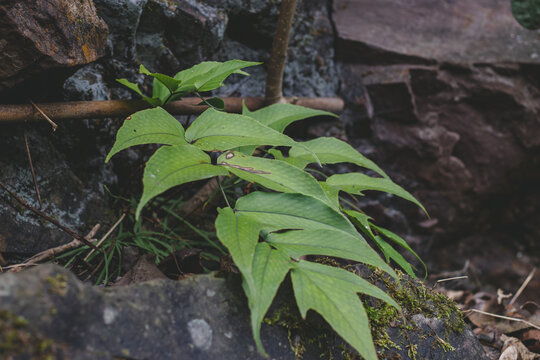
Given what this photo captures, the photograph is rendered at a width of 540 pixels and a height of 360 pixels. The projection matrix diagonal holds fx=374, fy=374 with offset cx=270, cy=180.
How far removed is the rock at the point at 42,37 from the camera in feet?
3.07

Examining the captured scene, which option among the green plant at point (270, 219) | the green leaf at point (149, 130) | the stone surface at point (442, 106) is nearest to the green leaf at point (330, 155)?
the green plant at point (270, 219)

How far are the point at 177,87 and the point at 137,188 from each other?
1.63 ft

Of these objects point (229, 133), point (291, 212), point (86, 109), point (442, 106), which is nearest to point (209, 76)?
point (229, 133)

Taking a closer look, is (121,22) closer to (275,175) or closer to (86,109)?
(86,109)

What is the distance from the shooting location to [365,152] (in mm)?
2115

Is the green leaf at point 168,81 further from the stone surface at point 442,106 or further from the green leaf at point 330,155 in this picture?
the stone surface at point 442,106

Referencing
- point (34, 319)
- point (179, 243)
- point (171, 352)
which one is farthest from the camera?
point (179, 243)

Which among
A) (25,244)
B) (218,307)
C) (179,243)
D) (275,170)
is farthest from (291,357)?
(25,244)

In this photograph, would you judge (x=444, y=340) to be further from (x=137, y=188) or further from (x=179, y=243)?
(x=137, y=188)

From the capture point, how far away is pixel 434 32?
7.31ft

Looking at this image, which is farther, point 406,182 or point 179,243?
point 406,182

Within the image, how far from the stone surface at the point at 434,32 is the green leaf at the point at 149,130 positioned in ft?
4.71

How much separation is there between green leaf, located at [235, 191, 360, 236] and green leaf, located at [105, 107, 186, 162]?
241mm

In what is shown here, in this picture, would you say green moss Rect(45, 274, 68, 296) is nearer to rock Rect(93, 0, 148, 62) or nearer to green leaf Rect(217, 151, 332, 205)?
green leaf Rect(217, 151, 332, 205)
